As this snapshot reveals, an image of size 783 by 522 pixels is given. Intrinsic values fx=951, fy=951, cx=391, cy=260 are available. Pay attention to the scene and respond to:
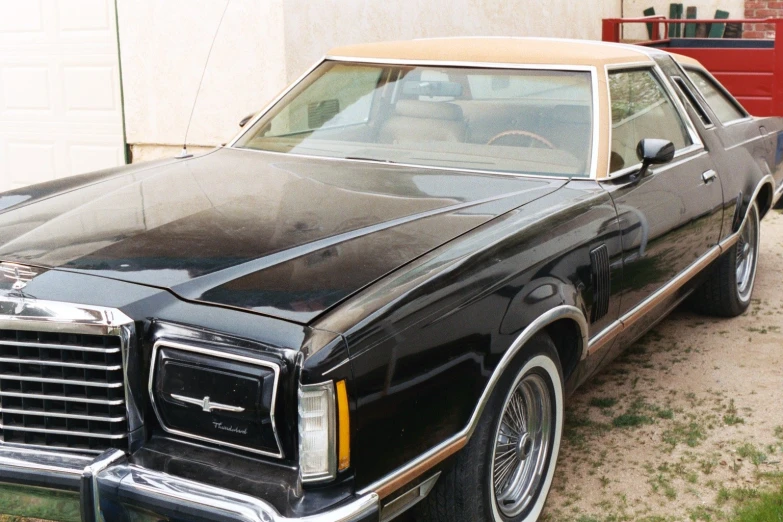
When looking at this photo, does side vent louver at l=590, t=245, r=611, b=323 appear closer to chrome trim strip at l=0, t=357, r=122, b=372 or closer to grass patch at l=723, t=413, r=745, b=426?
grass patch at l=723, t=413, r=745, b=426

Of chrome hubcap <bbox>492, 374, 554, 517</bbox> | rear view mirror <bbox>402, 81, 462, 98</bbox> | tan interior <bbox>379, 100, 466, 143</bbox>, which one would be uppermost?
rear view mirror <bbox>402, 81, 462, 98</bbox>

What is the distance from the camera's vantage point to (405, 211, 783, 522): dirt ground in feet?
11.1

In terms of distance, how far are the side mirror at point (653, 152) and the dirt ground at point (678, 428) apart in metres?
1.07

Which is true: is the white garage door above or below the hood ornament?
above

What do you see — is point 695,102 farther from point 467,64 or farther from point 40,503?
point 40,503

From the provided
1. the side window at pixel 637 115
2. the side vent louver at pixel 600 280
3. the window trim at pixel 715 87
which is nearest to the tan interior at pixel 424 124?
the side window at pixel 637 115

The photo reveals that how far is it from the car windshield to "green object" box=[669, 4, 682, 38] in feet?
29.1

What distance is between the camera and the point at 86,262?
8.61 feet

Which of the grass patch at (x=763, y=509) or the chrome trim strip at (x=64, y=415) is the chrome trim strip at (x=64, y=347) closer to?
the chrome trim strip at (x=64, y=415)

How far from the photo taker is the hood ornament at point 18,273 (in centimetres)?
251

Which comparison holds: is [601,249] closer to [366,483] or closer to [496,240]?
[496,240]

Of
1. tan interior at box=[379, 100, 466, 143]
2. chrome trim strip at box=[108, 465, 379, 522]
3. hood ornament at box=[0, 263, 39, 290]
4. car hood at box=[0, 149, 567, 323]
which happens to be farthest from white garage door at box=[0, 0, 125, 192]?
chrome trim strip at box=[108, 465, 379, 522]

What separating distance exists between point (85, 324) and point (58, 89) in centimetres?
639

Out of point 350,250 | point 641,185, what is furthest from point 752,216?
point 350,250
